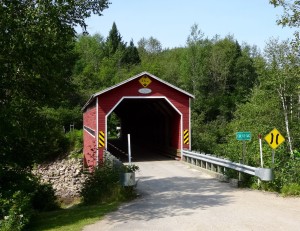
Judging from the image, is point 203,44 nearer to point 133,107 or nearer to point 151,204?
point 133,107

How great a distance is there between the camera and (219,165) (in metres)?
14.3

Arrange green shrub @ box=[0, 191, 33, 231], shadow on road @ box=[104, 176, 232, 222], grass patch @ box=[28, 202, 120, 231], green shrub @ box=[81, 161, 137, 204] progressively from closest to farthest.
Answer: green shrub @ box=[0, 191, 33, 231], grass patch @ box=[28, 202, 120, 231], shadow on road @ box=[104, 176, 232, 222], green shrub @ box=[81, 161, 137, 204]

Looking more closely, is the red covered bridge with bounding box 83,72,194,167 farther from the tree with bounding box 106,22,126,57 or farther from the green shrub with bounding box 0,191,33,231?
the tree with bounding box 106,22,126,57

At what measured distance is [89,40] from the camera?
7319 centimetres

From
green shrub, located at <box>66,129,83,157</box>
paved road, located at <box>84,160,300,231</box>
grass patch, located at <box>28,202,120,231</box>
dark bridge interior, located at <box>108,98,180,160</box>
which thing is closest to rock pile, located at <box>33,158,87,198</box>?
green shrub, located at <box>66,129,83,157</box>

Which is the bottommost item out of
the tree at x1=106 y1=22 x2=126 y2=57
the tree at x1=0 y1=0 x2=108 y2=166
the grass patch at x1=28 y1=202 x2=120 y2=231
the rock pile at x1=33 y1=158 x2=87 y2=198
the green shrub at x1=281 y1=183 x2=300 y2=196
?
the rock pile at x1=33 y1=158 x2=87 y2=198

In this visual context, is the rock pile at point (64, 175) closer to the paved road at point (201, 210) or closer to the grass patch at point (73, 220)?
the paved road at point (201, 210)

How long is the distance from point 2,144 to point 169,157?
12278 mm

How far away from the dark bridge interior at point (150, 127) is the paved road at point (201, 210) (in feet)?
29.6

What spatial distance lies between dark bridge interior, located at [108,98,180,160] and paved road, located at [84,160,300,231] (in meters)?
9.01

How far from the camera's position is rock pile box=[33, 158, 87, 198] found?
23.0 meters

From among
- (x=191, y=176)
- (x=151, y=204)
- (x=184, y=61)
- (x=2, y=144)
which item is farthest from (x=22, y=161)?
(x=184, y=61)

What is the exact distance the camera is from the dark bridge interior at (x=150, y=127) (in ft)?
72.6

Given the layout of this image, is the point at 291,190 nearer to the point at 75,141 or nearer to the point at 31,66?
the point at 31,66
